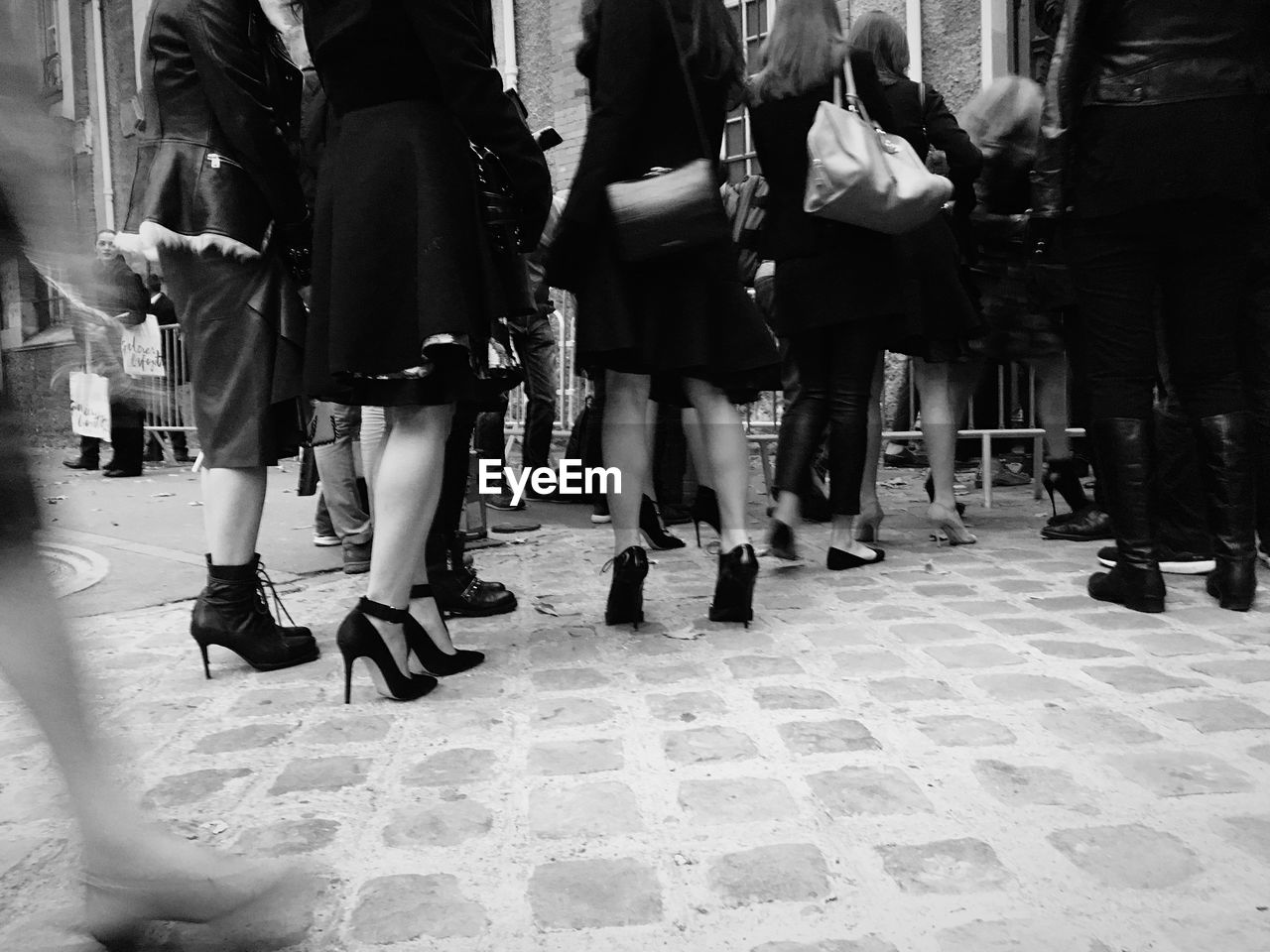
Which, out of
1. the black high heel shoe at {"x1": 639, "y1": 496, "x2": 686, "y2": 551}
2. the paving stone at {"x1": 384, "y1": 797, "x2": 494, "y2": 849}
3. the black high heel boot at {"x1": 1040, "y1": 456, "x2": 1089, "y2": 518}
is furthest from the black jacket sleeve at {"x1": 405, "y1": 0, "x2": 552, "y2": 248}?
the black high heel boot at {"x1": 1040, "y1": 456, "x2": 1089, "y2": 518}

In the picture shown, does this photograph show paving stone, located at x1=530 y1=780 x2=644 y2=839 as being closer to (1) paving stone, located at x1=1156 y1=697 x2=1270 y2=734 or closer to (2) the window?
(1) paving stone, located at x1=1156 y1=697 x2=1270 y2=734

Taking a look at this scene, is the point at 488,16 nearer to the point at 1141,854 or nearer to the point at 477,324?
the point at 477,324

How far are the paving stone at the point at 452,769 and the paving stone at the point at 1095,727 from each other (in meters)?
1.21

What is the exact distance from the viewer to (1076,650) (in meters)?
2.68

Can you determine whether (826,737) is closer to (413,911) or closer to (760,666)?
(760,666)

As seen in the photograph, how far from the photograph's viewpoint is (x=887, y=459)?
26.6 ft

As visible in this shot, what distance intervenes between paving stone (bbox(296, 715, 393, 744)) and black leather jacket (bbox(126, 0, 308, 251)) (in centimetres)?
134

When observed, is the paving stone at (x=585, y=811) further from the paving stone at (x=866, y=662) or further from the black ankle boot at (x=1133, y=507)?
the black ankle boot at (x=1133, y=507)

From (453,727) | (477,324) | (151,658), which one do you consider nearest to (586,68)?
(477,324)

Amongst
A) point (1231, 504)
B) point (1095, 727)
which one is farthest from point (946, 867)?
point (1231, 504)

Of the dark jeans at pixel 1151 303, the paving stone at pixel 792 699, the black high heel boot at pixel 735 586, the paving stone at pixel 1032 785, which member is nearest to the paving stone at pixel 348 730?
the paving stone at pixel 792 699

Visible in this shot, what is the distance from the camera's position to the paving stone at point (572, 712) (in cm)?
224

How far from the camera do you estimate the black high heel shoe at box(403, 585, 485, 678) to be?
8.54 feet

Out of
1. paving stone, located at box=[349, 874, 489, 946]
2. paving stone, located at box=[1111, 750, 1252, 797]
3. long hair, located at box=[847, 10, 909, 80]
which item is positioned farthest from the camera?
long hair, located at box=[847, 10, 909, 80]
